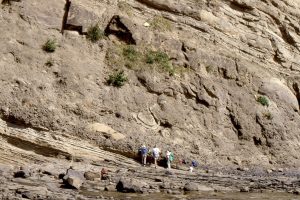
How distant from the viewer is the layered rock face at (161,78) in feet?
54.1

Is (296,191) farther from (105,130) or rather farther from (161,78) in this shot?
(161,78)

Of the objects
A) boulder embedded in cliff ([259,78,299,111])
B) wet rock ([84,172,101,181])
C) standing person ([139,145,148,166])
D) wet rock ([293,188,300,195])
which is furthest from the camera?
boulder embedded in cliff ([259,78,299,111])

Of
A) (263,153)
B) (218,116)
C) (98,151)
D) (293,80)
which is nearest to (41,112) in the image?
(98,151)

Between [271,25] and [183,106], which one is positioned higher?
[271,25]

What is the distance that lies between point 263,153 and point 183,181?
6.27 metres

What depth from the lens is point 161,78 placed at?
19.7 metres

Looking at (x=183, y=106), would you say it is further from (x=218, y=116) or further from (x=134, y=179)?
(x=134, y=179)

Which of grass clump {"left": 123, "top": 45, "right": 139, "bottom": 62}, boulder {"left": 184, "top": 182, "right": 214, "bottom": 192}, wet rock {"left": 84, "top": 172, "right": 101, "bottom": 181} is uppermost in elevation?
boulder {"left": 184, "top": 182, "right": 214, "bottom": 192}

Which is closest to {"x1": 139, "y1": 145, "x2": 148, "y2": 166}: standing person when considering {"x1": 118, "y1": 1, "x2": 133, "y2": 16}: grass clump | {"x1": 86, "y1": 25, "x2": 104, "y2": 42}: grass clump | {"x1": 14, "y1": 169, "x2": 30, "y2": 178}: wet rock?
{"x1": 14, "y1": 169, "x2": 30, "y2": 178}: wet rock

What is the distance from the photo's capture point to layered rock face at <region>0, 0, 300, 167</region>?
54.1 ft

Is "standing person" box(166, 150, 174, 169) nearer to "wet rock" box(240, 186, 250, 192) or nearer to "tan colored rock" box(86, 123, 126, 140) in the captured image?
"tan colored rock" box(86, 123, 126, 140)

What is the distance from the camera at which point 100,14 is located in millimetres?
20406

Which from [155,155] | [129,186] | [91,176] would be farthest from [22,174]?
[155,155]

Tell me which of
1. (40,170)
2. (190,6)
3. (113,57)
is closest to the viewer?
(40,170)
